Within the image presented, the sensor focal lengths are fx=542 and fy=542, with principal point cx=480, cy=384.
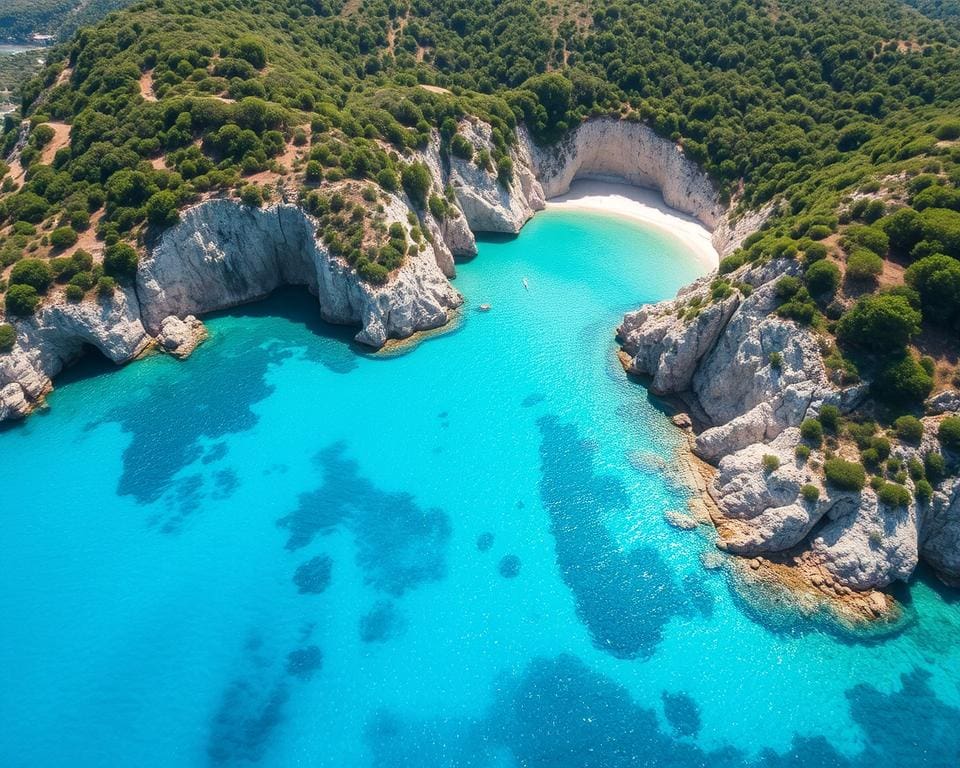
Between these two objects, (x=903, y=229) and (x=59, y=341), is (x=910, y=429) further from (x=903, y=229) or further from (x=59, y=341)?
(x=59, y=341)

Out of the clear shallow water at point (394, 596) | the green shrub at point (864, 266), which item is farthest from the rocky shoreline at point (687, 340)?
the green shrub at point (864, 266)

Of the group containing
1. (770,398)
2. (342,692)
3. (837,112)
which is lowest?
(342,692)

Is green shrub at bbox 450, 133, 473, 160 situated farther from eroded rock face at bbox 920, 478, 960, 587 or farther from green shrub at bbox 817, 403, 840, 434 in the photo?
eroded rock face at bbox 920, 478, 960, 587

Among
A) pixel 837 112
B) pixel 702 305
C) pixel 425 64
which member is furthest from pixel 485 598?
pixel 425 64

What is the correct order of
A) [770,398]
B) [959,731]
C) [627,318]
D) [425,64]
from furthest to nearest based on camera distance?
[425,64], [627,318], [770,398], [959,731]

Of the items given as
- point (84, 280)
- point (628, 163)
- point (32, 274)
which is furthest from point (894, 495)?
point (32, 274)

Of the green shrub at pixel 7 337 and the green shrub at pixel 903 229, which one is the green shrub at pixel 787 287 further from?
the green shrub at pixel 7 337

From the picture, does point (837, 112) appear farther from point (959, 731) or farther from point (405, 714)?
point (405, 714)
